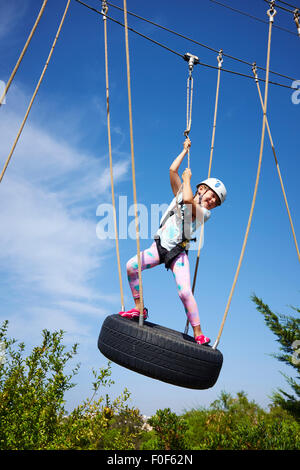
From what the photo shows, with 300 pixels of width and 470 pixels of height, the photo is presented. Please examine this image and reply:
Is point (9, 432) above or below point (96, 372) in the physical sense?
below

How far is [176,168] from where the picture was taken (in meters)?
2.92

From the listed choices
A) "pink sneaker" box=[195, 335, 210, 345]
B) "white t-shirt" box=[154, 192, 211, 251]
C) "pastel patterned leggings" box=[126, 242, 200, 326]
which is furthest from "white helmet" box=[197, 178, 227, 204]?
"pink sneaker" box=[195, 335, 210, 345]

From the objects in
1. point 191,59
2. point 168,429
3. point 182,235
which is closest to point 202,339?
point 182,235

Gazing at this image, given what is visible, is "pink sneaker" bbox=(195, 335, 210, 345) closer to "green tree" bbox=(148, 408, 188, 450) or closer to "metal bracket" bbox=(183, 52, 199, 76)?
"metal bracket" bbox=(183, 52, 199, 76)

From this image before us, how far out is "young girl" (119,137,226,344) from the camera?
271cm

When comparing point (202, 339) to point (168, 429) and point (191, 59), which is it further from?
point (168, 429)

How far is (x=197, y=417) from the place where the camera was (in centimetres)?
1155

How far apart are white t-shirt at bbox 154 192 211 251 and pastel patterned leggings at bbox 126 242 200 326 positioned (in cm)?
10

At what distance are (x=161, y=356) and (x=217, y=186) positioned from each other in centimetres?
131

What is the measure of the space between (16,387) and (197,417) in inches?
362

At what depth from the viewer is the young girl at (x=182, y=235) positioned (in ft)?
8.89

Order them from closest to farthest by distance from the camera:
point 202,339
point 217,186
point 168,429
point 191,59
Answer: point 202,339
point 217,186
point 191,59
point 168,429
